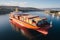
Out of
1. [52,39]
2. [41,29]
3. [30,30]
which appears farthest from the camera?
[30,30]

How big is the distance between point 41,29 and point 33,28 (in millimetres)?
1195

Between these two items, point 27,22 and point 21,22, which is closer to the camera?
point 27,22

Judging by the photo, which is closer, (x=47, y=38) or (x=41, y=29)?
(x=47, y=38)

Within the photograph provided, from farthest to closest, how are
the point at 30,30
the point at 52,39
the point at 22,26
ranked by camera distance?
the point at 22,26 < the point at 30,30 < the point at 52,39

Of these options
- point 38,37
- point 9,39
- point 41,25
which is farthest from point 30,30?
point 9,39

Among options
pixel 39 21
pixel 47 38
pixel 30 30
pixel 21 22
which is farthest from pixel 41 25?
pixel 21 22

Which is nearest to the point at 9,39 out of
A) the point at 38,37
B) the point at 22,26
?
the point at 38,37

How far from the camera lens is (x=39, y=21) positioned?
14133mm

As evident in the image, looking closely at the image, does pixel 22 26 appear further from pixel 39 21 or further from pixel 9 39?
pixel 9 39

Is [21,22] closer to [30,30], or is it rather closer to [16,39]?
[30,30]

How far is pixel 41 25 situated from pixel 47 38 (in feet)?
8.91

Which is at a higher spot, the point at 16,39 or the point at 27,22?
the point at 27,22

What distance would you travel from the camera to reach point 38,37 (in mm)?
12148

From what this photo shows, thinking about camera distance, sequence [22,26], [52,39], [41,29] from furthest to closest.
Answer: [22,26], [41,29], [52,39]
